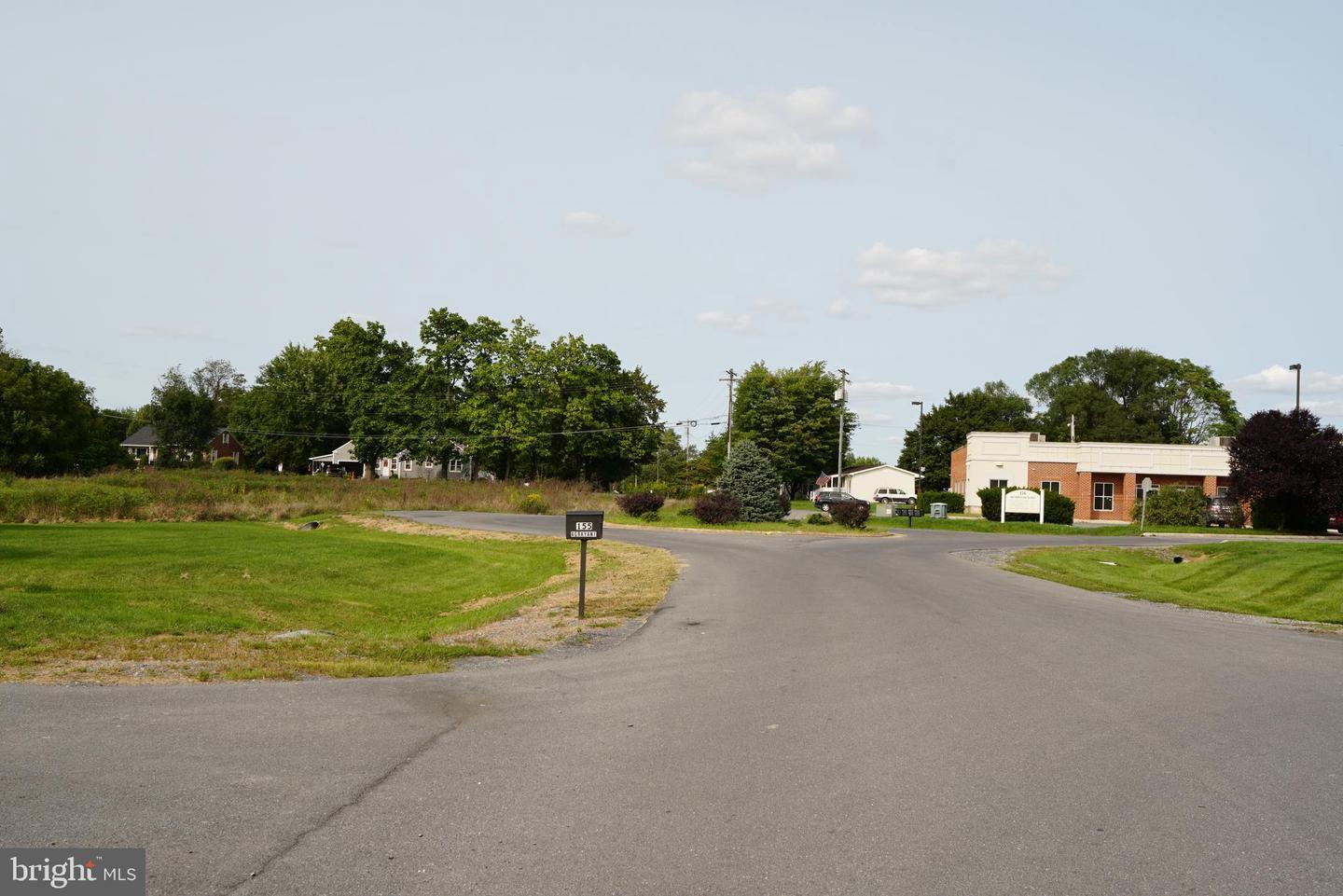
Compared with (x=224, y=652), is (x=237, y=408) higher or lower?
higher

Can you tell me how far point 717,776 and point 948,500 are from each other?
66083 mm

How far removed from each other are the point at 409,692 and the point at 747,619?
6546 mm

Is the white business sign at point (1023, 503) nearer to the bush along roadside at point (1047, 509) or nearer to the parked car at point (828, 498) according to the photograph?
the bush along roadside at point (1047, 509)

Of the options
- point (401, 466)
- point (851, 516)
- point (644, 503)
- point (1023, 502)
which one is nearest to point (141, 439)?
point (401, 466)

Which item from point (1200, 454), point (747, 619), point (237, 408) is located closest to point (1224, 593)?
point (747, 619)

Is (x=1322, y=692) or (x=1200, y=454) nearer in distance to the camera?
(x=1322, y=692)

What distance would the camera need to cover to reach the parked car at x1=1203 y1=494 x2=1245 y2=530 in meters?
52.8

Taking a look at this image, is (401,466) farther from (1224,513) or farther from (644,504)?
(1224,513)

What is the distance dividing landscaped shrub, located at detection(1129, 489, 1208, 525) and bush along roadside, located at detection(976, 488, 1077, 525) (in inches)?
181

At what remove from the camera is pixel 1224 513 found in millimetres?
53594

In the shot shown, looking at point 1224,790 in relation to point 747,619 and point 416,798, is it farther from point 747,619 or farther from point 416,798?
point 747,619

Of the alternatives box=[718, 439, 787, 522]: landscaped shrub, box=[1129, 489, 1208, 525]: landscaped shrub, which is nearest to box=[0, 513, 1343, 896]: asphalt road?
box=[718, 439, 787, 522]: landscaped shrub

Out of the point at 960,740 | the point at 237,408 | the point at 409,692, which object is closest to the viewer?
the point at 960,740

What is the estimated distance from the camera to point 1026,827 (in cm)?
551
